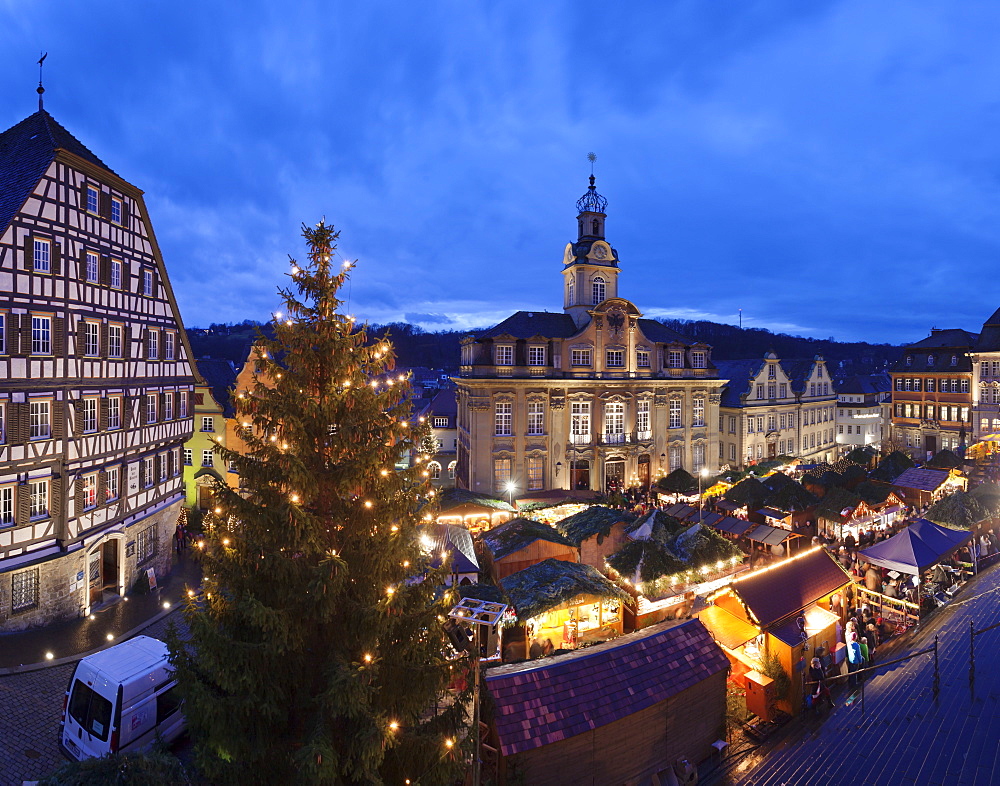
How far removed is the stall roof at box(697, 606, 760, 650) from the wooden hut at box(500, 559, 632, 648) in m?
2.30

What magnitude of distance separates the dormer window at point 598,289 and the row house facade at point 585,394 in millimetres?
73

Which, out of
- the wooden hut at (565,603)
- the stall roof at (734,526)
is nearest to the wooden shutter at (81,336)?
the wooden hut at (565,603)

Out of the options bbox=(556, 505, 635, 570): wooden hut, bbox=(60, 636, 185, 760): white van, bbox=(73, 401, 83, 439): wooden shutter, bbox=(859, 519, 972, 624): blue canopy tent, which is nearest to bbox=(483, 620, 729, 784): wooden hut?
bbox=(60, 636, 185, 760): white van

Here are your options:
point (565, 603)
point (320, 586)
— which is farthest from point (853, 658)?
point (320, 586)

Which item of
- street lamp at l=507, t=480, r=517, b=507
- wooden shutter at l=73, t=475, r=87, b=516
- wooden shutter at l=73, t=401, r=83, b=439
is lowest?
street lamp at l=507, t=480, r=517, b=507

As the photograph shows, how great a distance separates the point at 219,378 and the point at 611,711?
1259 inches

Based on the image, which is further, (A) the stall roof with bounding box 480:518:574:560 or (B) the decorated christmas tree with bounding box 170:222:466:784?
(A) the stall roof with bounding box 480:518:574:560

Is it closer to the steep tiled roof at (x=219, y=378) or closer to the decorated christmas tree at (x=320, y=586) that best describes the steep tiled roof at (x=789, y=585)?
the decorated christmas tree at (x=320, y=586)

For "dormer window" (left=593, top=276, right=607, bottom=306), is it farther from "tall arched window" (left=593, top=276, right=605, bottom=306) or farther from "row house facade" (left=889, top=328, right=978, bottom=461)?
"row house facade" (left=889, top=328, right=978, bottom=461)

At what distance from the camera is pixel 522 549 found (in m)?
19.5

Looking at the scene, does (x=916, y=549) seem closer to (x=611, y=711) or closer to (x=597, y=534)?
(x=597, y=534)

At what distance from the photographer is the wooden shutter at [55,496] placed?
17.0 meters

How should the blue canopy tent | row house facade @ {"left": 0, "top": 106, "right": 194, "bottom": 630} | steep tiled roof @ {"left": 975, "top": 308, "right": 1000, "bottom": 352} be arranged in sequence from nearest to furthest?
row house facade @ {"left": 0, "top": 106, "right": 194, "bottom": 630}, the blue canopy tent, steep tiled roof @ {"left": 975, "top": 308, "right": 1000, "bottom": 352}

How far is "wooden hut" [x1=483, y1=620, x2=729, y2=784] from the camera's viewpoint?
952 cm
